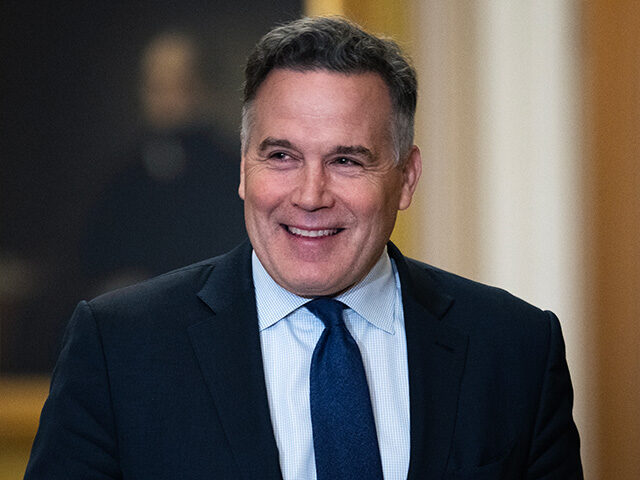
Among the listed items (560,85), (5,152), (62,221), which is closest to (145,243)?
(62,221)

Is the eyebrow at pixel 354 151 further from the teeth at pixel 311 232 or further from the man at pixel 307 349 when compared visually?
the teeth at pixel 311 232

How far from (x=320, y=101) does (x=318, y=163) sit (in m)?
0.10

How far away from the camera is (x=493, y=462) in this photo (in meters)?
1.52

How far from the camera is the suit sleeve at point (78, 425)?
4.57ft

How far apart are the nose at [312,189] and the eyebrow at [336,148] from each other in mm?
39

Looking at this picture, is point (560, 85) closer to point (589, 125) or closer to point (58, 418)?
point (589, 125)

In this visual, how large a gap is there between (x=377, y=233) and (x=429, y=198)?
3.85 feet

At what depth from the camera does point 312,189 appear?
1.45 m

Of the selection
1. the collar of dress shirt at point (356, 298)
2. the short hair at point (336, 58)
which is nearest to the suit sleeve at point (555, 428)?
the collar of dress shirt at point (356, 298)

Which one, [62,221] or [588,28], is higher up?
[588,28]

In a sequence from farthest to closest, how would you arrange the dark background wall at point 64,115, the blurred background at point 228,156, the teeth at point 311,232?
the dark background wall at point 64,115 < the blurred background at point 228,156 < the teeth at point 311,232

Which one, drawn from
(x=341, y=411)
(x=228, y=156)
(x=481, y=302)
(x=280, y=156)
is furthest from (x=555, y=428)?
(x=228, y=156)

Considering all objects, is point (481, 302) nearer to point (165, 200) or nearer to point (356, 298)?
point (356, 298)

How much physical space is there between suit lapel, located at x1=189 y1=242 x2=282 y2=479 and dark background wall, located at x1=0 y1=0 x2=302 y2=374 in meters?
1.30
